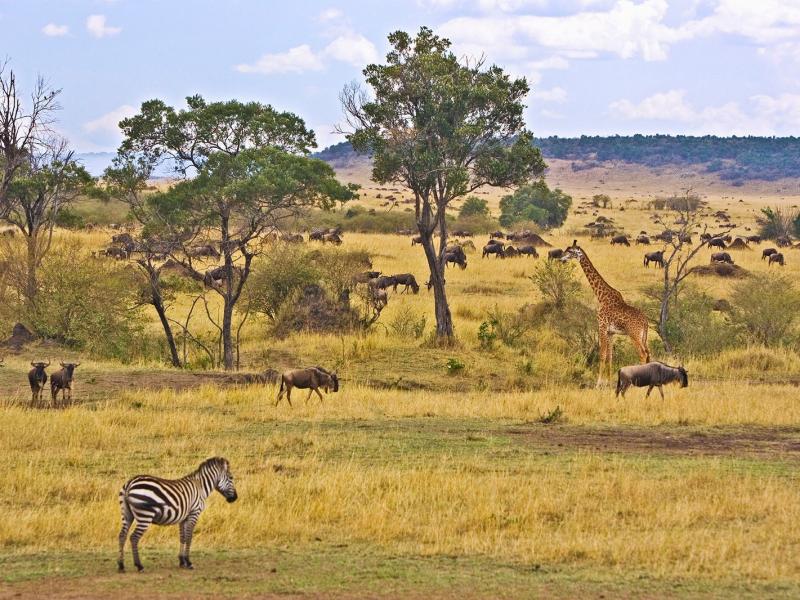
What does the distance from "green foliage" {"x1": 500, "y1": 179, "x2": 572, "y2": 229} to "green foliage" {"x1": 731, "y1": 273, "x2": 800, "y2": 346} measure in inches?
Answer: 1834

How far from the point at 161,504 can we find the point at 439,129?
19.0 m

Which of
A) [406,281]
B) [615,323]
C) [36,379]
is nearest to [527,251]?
[406,281]

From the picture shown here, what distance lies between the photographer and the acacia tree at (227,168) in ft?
83.2

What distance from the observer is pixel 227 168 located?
2586cm

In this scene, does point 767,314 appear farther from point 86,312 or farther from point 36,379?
point 36,379

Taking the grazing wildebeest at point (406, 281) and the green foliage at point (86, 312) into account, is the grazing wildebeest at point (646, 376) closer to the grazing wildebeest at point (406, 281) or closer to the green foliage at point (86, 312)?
the green foliage at point (86, 312)

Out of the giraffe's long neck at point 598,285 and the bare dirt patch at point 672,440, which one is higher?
the giraffe's long neck at point 598,285

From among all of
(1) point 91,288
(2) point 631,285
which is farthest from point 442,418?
(2) point 631,285

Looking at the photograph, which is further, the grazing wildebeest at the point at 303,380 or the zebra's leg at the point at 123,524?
the grazing wildebeest at the point at 303,380

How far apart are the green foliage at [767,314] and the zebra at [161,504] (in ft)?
68.4

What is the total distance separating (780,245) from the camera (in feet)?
203

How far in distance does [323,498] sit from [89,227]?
52.5 metres

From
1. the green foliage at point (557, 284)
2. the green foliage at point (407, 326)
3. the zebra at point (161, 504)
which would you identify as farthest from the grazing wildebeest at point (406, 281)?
the zebra at point (161, 504)

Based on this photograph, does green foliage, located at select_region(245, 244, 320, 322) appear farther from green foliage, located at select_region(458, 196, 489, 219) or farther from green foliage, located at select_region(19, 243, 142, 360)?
green foliage, located at select_region(458, 196, 489, 219)
